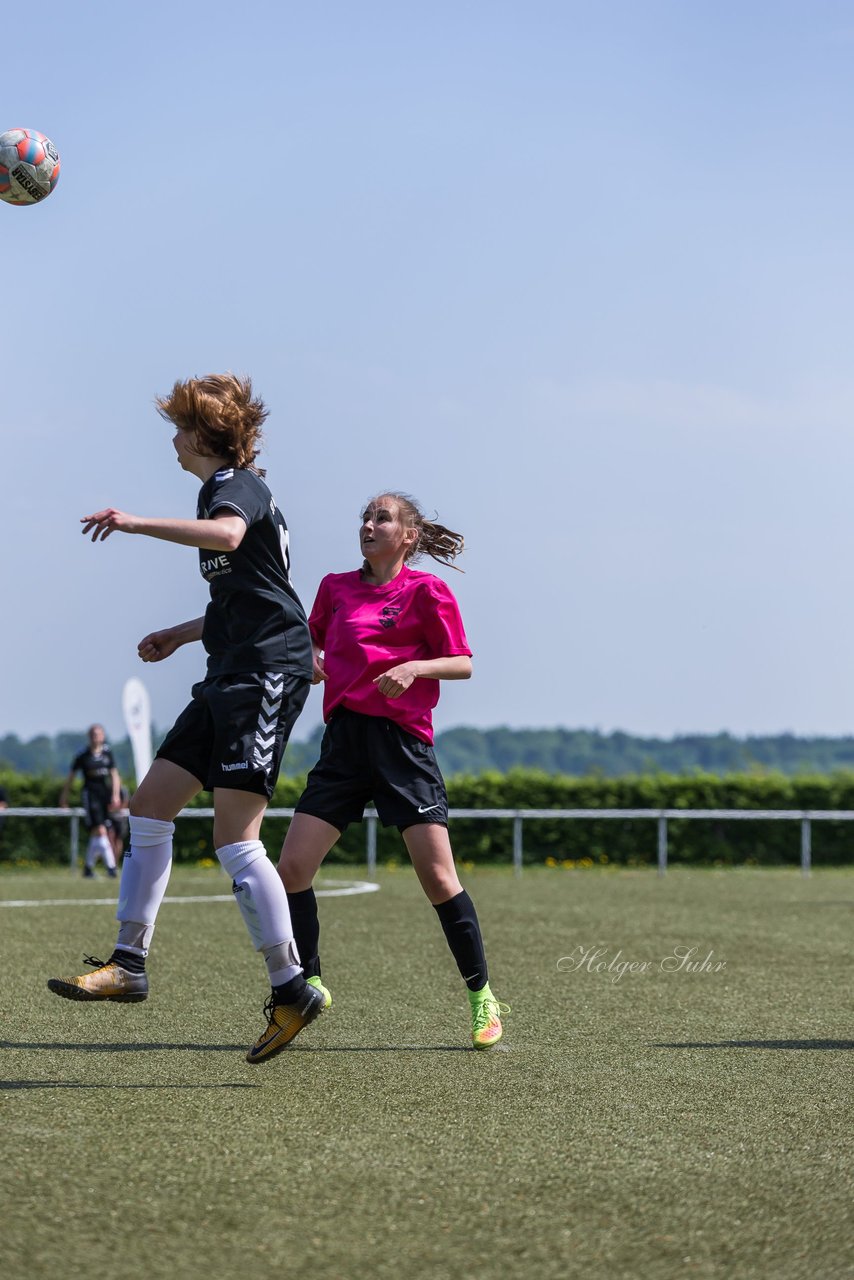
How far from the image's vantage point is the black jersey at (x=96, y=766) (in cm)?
1998

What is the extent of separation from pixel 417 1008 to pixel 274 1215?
11.2ft

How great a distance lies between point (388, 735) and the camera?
5.54 metres

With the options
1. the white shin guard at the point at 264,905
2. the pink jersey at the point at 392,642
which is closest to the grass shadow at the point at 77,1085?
the white shin guard at the point at 264,905

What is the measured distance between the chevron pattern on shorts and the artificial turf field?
98cm

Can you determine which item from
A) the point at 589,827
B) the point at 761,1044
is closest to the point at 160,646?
the point at 761,1044

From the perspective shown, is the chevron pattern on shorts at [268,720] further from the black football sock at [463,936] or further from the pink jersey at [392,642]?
the black football sock at [463,936]

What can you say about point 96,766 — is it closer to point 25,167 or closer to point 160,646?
point 25,167

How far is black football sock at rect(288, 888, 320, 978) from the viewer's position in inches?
225

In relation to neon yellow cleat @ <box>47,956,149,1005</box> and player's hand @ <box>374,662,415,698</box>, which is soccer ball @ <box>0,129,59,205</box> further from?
neon yellow cleat @ <box>47,956,149,1005</box>

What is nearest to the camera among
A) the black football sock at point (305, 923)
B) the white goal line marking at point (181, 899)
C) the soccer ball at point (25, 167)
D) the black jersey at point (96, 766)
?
the black football sock at point (305, 923)

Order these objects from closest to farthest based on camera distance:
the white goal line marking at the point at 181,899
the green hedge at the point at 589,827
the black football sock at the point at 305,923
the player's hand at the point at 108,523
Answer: the player's hand at the point at 108,523 → the black football sock at the point at 305,923 → the white goal line marking at the point at 181,899 → the green hedge at the point at 589,827

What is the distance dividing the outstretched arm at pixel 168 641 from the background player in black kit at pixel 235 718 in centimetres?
22

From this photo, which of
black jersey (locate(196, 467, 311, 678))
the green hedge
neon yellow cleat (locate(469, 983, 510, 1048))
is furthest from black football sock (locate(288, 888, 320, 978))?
the green hedge

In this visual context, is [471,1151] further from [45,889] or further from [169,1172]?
[45,889]
